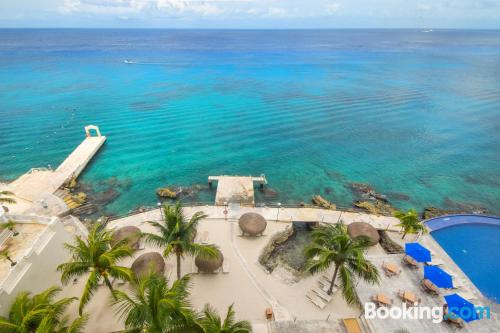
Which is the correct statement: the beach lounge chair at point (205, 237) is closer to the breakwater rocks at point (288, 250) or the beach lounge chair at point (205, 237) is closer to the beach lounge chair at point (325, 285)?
the breakwater rocks at point (288, 250)

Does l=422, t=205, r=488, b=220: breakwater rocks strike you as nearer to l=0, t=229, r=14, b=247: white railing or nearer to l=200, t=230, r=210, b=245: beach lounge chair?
l=200, t=230, r=210, b=245: beach lounge chair

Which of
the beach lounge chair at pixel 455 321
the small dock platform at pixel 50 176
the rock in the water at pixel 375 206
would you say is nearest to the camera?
the beach lounge chair at pixel 455 321

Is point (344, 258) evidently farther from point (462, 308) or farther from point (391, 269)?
point (462, 308)

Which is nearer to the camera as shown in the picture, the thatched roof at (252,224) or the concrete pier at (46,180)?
the thatched roof at (252,224)

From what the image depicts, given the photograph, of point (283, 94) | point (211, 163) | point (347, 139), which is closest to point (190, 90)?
point (283, 94)

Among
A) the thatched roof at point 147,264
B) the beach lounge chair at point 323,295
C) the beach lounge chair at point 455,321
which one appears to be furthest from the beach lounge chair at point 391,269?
the thatched roof at point 147,264

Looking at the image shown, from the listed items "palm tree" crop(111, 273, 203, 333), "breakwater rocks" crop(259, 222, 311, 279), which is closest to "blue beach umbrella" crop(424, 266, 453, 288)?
"breakwater rocks" crop(259, 222, 311, 279)

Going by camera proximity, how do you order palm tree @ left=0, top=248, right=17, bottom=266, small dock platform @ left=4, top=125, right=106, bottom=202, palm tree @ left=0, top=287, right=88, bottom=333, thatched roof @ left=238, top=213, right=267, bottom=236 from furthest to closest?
small dock platform @ left=4, top=125, right=106, bottom=202 < thatched roof @ left=238, top=213, right=267, bottom=236 < palm tree @ left=0, top=248, right=17, bottom=266 < palm tree @ left=0, top=287, right=88, bottom=333

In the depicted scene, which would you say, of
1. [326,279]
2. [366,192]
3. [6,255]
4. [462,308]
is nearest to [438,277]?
[462,308]
